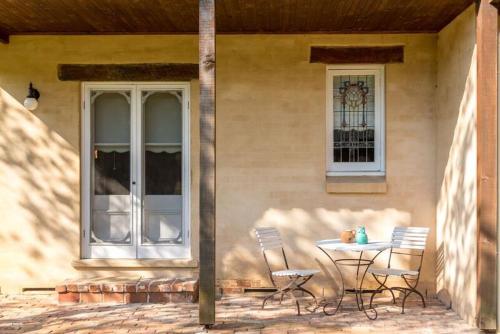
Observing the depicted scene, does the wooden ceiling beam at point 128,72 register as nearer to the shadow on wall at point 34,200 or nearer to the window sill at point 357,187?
the shadow on wall at point 34,200

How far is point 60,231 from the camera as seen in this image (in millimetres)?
7617

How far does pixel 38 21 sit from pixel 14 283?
123 inches

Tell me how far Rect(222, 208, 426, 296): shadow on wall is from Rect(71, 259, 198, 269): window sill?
0.51 metres

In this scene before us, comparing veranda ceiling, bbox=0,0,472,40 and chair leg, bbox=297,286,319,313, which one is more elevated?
veranda ceiling, bbox=0,0,472,40

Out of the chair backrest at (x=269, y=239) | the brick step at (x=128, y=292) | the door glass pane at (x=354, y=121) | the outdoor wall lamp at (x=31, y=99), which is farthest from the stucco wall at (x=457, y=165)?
the outdoor wall lamp at (x=31, y=99)

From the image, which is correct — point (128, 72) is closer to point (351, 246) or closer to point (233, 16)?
point (233, 16)

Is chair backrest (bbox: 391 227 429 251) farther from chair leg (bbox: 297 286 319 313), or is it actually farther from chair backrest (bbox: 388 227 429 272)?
chair leg (bbox: 297 286 319 313)

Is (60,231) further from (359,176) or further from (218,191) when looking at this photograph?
(359,176)

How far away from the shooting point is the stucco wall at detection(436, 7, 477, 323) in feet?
20.1

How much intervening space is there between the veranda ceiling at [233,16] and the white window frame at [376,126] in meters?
0.47

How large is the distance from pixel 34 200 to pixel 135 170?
1266 millimetres

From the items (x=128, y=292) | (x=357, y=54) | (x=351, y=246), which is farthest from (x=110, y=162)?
(x=357, y=54)

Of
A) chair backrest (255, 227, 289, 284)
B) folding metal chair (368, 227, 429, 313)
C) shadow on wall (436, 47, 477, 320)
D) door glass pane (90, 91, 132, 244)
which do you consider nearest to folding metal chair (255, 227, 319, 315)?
chair backrest (255, 227, 289, 284)

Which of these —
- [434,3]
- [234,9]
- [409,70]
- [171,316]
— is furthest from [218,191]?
[434,3]
